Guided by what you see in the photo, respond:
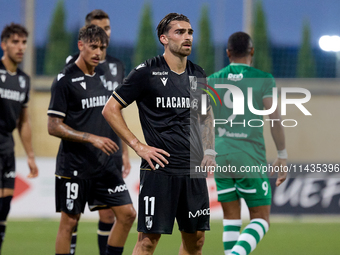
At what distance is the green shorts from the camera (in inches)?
186

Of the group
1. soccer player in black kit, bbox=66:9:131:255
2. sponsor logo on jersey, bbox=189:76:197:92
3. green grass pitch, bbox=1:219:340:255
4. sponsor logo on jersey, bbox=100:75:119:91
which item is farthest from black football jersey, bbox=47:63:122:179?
green grass pitch, bbox=1:219:340:255

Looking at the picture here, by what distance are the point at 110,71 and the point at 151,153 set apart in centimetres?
181

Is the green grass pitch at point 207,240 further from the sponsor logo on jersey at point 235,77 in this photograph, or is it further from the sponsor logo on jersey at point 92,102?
the sponsor logo on jersey at point 235,77

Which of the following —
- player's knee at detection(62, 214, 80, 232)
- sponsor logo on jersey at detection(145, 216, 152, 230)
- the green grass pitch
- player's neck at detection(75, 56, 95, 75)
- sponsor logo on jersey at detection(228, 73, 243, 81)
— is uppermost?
player's neck at detection(75, 56, 95, 75)

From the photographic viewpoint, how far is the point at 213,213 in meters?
9.80

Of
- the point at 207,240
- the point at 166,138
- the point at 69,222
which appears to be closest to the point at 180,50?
the point at 166,138

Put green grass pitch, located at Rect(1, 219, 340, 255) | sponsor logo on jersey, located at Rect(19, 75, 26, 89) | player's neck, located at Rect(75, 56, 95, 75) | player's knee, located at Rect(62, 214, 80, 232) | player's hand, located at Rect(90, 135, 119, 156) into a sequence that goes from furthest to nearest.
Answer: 1. green grass pitch, located at Rect(1, 219, 340, 255)
2. sponsor logo on jersey, located at Rect(19, 75, 26, 89)
3. player's neck, located at Rect(75, 56, 95, 75)
4. player's knee, located at Rect(62, 214, 80, 232)
5. player's hand, located at Rect(90, 135, 119, 156)

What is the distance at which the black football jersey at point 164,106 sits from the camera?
12.2 feet

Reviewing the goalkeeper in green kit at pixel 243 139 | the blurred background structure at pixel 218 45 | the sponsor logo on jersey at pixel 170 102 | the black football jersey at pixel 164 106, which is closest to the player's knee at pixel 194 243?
the black football jersey at pixel 164 106

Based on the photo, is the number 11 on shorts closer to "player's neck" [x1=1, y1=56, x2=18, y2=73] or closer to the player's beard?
the player's beard

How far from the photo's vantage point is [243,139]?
15.8 ft

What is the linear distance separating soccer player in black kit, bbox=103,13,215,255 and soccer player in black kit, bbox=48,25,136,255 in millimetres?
927

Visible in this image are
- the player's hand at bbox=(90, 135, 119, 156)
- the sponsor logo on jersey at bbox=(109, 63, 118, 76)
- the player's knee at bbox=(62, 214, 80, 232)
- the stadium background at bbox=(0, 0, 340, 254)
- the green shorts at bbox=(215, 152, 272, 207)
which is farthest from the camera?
the stadium background at bbox=(0, 0, 340, 254)

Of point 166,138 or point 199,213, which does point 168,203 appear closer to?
point 199,213
